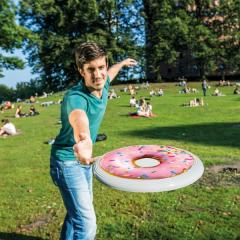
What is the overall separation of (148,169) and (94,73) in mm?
1520

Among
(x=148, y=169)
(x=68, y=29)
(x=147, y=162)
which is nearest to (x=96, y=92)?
(x=148, y=169)

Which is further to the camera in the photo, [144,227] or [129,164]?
[144,227]

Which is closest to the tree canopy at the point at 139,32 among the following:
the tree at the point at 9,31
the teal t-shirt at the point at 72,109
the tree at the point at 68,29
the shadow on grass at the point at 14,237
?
the tree at the point at 68,29

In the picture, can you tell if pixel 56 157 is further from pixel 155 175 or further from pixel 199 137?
pixel 199 137

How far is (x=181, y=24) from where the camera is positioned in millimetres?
63812

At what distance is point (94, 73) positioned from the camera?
15.7 feet

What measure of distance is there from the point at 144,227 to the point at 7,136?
1536cm

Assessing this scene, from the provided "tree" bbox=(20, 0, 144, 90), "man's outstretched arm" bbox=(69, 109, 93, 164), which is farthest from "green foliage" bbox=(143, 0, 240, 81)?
"man's outstretched arm" bbox=(69, 109, 93, 164)

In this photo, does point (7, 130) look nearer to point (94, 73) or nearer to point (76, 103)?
point (94, 73)

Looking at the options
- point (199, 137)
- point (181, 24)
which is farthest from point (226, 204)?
point (181, 24)

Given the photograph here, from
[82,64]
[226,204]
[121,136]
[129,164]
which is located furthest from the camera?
[121,136]

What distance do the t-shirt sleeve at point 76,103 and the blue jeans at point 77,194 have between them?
0.79 metres

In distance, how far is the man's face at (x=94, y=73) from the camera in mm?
4749

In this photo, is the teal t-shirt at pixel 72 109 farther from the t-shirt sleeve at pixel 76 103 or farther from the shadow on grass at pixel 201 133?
the shadow on grass at pixel 201 133
